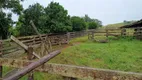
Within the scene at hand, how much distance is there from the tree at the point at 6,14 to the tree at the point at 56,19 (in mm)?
3326

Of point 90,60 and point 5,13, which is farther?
point 5,13

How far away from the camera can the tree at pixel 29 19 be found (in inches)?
699

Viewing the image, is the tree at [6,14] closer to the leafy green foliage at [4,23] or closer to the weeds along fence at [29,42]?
the leafy green foliage at [4,23]

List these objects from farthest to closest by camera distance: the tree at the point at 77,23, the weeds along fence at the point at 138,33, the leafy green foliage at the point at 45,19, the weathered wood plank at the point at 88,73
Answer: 1. the tree at the point at 77,23
2. the weeds along fence at the point at 138,33
3. the leafy green foliage at the point at 45,19
4. the weathered wood plank at the point at 88,73

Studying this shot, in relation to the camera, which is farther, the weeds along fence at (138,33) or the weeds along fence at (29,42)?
the weeds along fence at (138,33)

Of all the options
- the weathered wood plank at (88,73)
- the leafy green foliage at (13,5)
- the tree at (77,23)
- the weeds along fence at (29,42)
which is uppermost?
the leafy green foliage at (13,5)

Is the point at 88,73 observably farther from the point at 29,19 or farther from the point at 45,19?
the point at 29,19

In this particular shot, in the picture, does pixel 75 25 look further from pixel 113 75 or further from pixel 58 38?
pixel 113 75

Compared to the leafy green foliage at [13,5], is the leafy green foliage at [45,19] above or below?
below

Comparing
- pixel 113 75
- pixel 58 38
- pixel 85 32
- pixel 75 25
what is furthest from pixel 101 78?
pixel 85 32

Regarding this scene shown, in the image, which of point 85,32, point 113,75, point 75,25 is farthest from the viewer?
point 85,32

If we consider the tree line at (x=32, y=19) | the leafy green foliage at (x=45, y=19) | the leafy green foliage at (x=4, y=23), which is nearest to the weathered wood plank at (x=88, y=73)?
the leafy green foliage at (x=45, y=19)

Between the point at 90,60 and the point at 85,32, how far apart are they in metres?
23.1

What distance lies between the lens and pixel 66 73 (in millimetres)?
1946
